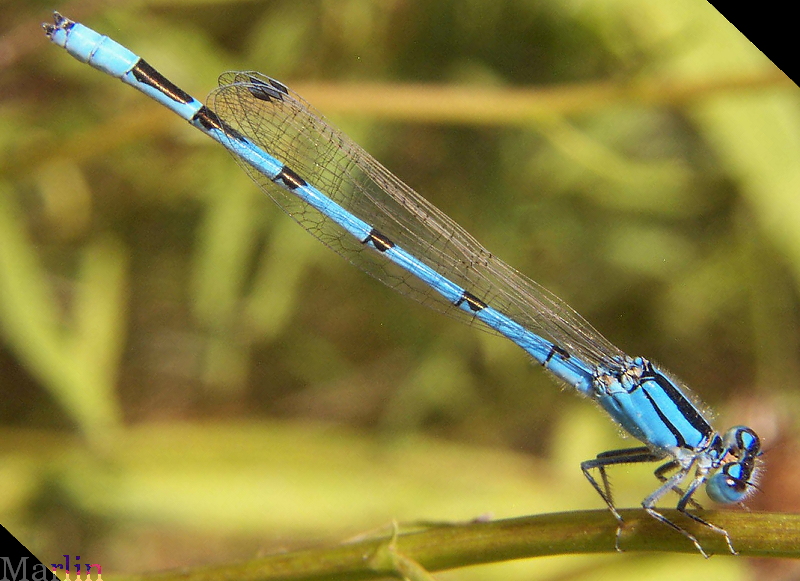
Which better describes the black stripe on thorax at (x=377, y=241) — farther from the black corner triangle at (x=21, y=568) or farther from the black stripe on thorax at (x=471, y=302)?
the black corner triangle at (x=21, y=568)

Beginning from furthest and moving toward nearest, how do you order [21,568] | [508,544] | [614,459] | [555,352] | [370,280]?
1. [370,280]
2. [555,352]
3. [614,459]
4. [21,568]
5. [508,544]

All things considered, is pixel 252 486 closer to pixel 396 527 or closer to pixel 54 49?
pixel 396 527

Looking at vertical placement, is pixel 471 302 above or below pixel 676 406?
above

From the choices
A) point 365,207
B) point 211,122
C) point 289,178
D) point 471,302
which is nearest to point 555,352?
point 471,302

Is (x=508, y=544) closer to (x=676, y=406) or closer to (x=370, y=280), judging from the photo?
(x=676, y=406)

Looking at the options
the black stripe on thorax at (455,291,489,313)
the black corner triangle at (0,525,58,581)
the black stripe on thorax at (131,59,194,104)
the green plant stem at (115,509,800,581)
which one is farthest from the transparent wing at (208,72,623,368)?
the black corner triangle at (0,525,58,581)

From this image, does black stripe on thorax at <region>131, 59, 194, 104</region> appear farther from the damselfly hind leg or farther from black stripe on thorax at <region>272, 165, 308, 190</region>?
the damselfly hind leg
